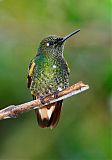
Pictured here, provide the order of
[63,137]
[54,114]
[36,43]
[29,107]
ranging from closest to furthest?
[29,107] → [54,114] → [36,43] → [63,137]

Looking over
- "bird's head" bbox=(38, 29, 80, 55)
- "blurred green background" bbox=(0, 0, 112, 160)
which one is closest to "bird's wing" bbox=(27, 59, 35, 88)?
"bird's head" bbox=(38, 29, 80, 55)

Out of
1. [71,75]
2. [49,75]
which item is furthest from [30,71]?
[71,75]

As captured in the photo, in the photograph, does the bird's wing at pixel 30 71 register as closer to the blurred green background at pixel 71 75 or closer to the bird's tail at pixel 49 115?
the bird's tail at pixel 49 115

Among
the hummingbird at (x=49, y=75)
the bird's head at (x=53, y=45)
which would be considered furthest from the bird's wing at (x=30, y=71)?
the bird's head at (x=53, y=45)

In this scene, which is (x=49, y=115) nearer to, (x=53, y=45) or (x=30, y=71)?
(x=30, y=71)
